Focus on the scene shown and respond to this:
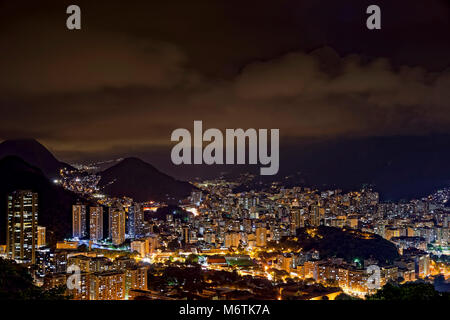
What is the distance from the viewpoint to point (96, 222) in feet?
33.3

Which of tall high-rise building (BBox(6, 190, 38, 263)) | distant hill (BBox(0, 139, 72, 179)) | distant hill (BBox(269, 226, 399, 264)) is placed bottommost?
distant hill (BBox(269, 226, 399, 264))

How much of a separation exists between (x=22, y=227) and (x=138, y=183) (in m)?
6.79

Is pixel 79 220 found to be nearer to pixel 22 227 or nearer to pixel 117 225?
pixel 117 225

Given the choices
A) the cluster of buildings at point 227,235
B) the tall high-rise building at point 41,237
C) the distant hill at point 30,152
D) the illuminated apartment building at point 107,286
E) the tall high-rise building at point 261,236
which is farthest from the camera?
the distant hill at point 30,152

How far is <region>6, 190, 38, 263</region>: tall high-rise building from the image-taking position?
7.12 m

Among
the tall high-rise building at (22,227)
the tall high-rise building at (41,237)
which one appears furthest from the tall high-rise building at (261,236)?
the tall high-rise building at (22,227)

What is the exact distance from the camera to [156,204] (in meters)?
13.5

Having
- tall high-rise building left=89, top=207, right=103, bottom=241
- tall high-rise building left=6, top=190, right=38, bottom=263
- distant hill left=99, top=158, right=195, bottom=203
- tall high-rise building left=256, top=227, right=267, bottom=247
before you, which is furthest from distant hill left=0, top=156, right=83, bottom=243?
tall high-rise building left=256, top=227, right=267, bottom=247

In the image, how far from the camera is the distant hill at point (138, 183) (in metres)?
13.4

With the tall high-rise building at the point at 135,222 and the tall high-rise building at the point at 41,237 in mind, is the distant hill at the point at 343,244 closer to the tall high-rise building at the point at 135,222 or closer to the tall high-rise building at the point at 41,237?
the tall high-rise building at the point at 135,222

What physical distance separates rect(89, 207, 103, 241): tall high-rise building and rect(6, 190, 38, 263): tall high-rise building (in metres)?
2.57

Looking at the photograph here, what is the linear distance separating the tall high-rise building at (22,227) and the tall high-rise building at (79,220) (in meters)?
2.32

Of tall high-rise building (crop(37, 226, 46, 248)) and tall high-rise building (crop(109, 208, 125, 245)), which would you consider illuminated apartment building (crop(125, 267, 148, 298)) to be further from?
tall high-rise building (crop(109, 208, 125, 245))

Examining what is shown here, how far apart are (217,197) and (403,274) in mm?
7950
